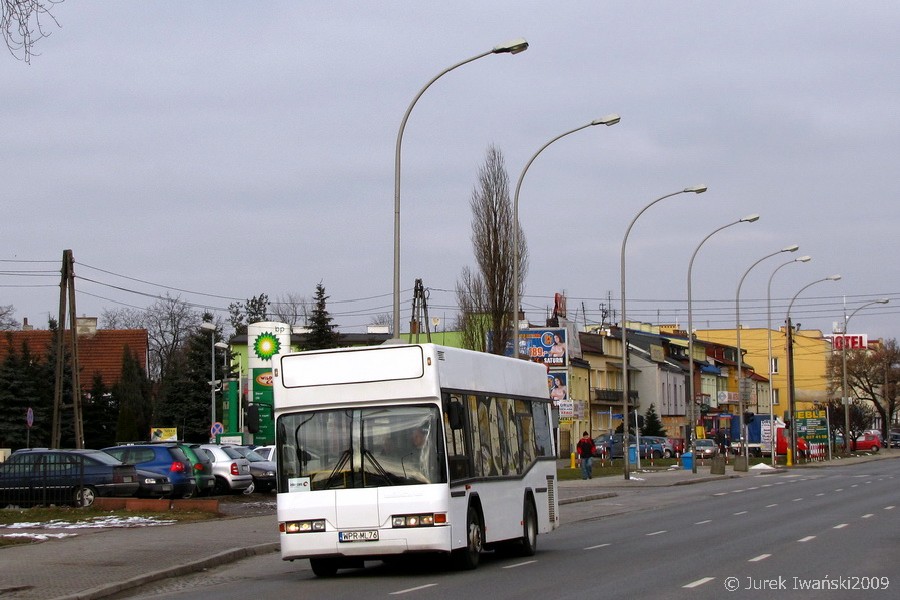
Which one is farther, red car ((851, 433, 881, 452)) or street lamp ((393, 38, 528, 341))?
red car ((851, 433, 881, 452))

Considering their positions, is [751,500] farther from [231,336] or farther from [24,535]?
[231,336]

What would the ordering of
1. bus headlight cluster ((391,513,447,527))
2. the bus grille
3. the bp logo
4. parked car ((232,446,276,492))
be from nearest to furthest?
1. bus headlight cluster ((391,513,447,527))
2. the bus grille
3. parked car ((232,446,276,492))
4. the bp logo

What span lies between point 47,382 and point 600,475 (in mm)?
33071

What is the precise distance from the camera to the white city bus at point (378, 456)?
1453 cm

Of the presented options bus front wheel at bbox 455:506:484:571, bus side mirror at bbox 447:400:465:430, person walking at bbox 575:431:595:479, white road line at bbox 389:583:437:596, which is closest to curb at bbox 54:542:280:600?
white road line at bbox 389:583:437:596

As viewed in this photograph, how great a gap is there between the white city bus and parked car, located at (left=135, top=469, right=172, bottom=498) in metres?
15.0

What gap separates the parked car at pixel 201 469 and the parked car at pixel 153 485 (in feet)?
6.49

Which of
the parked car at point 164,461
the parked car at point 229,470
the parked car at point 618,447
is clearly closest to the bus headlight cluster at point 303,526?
the parked car at point 164,461

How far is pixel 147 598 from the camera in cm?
1371

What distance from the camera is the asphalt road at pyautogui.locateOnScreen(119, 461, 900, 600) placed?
42.5 ft

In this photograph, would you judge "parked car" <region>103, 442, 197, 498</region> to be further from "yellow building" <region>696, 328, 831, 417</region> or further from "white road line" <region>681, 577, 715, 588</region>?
"yellow building" <region>696, 328, 831, 417</region>

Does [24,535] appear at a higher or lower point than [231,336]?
lower

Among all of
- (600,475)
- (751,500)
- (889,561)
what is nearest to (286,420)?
(889,561)

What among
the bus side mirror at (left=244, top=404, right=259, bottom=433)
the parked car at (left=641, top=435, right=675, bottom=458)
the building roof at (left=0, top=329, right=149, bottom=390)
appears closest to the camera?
the bus side mirror at (left=244, top=404, right=259, bottom=433)
